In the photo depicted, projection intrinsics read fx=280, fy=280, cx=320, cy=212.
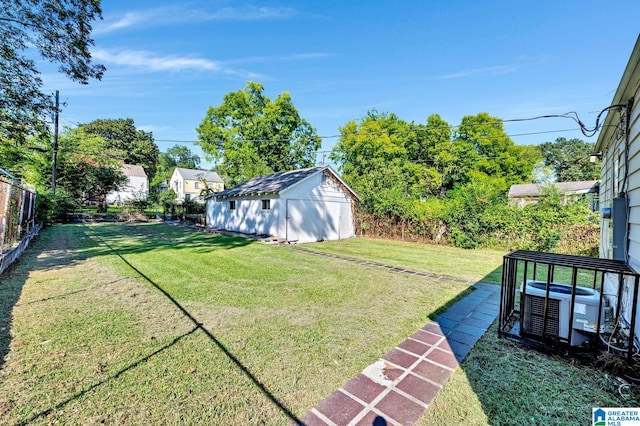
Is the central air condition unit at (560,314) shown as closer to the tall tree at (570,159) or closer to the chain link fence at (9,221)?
the chain link fence at (9,221)

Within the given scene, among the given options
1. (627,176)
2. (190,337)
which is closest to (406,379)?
(190,337)

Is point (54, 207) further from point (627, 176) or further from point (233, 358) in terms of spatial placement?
point (627, 176)

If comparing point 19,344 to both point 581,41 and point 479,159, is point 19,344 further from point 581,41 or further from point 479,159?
point 479,159

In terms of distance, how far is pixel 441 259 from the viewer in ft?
29.3

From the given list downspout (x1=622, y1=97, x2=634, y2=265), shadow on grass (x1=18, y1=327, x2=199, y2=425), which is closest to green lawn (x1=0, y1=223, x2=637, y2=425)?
shadow on grass (x1=18, y1=327, x2=199, y2=425)

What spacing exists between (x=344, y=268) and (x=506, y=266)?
4071mm

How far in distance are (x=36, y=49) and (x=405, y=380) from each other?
Answer: 1148 cm

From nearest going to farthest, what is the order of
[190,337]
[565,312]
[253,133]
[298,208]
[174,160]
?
[565,312] → [190,337] → [298,208] → [253,133] → [174,160]

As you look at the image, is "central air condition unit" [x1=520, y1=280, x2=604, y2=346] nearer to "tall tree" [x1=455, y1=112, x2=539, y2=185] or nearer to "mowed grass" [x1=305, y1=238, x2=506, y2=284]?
"mowed grass" [x1=305, y1=238, x2=506, y2=284]

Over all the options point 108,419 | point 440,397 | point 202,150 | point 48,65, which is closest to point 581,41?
point 440,397

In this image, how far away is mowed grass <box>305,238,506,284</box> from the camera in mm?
6988

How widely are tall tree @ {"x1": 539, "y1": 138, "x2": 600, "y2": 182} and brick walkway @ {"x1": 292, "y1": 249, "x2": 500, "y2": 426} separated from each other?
4385 centimetres

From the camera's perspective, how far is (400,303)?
4.63 metres

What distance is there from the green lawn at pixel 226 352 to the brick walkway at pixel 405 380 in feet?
0.33
